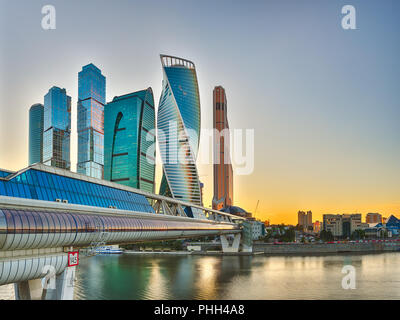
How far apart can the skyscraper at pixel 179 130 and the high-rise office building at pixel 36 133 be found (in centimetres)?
7984

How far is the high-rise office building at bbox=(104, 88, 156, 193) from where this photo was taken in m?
116

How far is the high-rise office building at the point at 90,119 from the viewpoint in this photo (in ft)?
459

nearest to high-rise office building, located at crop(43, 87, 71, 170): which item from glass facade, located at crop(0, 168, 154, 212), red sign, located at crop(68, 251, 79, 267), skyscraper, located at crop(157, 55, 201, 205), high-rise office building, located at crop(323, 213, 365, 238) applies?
skyscraper, located at crop(157, 55, 201, 205)

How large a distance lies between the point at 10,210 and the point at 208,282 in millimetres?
21611

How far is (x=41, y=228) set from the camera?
11.4 meters

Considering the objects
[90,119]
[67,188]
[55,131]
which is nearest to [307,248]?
[67,188]

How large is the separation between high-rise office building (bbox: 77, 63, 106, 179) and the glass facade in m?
121

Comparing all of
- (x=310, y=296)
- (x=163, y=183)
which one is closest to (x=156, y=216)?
(x=310, y=296)

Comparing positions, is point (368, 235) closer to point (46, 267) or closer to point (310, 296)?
point (310, 296)

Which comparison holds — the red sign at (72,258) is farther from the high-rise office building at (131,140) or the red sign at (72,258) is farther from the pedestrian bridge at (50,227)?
A: the high-rise office building at (131,140)

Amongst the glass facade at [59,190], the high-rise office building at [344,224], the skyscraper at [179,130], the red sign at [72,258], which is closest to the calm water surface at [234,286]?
the glass facade at [59,190]

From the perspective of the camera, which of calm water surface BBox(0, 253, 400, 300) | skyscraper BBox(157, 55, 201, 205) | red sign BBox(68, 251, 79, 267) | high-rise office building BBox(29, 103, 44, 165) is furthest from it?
high-rise office building BBox(29, 103, 44, 165)

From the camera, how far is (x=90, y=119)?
462 feet

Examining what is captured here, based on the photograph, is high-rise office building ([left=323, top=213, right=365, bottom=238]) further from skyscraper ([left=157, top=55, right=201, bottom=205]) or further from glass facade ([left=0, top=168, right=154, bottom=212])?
glass facade ([left=0, top=168, right=154, bottom=212])
